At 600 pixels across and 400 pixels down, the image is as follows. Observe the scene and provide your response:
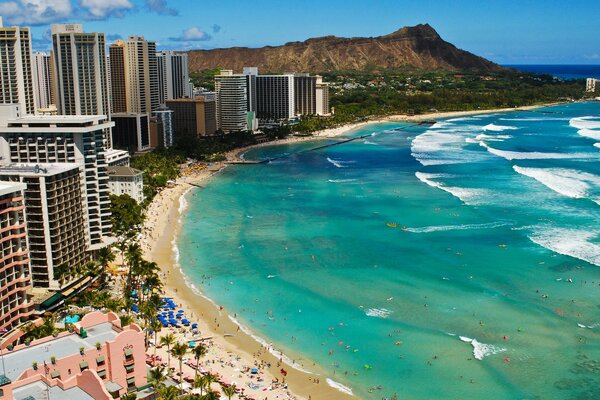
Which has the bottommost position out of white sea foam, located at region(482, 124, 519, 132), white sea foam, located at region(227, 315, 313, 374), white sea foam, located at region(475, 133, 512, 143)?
white sea foam, located at region(227, 315, 313, 374)

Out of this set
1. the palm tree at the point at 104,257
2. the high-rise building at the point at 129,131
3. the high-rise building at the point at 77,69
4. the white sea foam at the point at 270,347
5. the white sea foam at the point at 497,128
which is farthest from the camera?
the white sea foam at the point at 497,128

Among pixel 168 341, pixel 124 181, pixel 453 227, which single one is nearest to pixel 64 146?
pixel 168 341

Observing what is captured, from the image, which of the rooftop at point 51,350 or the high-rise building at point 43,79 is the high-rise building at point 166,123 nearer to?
the high-rise building at point 43,79

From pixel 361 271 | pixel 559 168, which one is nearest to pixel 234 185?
pixel 361 271

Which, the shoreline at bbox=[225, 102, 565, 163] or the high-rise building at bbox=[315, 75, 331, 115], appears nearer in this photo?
the shoreline at bbox=[225, 102, 565, 163]

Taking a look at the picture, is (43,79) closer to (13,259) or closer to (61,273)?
(61,273)

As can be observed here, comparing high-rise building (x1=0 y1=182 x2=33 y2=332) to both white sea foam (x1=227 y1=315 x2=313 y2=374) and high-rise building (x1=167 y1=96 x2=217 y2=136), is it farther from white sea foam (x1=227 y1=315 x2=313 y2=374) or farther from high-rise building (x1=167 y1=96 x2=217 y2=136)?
high-rise building (x1=167 y1=96 x2=217 y2=136)

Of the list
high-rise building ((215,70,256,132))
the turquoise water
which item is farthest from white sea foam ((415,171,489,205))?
high-rise building ((215,70,256,132))

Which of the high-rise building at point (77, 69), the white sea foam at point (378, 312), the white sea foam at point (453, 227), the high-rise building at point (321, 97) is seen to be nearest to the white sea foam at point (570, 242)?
the white sea foam at point (453, 227)
